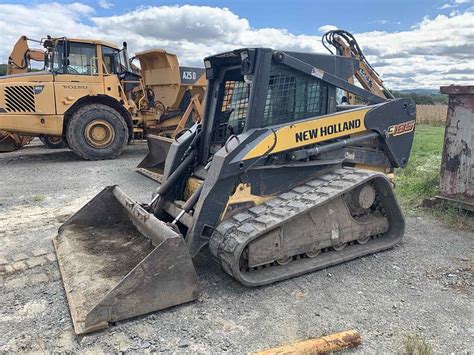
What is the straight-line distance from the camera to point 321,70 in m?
4.20

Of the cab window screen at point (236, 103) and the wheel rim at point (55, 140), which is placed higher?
the cab window screen at point (236, 103)

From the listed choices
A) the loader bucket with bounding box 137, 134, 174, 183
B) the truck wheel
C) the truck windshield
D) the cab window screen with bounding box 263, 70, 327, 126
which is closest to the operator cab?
the cab window screen with bounding box 263, 70, 327, 126

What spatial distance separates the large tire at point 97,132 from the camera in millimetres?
9766

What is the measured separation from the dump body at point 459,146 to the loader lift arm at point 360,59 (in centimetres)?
108

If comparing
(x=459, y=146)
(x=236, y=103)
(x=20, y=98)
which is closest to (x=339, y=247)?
(x=236, y=103)

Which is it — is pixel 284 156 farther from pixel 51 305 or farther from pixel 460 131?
pixel 460 131

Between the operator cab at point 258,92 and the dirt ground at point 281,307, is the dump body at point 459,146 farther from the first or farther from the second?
the operator cab at point 258,92

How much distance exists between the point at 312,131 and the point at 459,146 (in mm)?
2379

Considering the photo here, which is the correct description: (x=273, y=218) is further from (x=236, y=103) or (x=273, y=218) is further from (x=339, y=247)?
(x=236, y=103)

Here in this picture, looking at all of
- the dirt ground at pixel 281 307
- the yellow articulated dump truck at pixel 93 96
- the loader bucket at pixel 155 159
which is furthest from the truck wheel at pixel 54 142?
the dirt ground at pixel 281 307

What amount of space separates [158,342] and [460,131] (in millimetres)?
4394

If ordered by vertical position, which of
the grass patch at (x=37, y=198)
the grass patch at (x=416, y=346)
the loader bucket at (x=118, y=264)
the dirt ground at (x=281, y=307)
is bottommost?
the grass patch at (x=37, y=198)

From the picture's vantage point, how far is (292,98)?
13.6 feet

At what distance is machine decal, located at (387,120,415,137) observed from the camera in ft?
15.5
